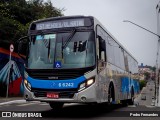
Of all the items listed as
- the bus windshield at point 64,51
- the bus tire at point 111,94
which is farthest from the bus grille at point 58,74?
the bus tire at point 111,94

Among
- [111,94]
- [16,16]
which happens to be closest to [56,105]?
[111,94]

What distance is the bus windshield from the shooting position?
11523 mm

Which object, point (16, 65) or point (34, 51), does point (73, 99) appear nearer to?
point (34, 51)

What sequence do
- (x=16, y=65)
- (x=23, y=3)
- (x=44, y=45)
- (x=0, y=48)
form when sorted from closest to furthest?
1. (x=44, y=45)
2. (x=0, y=48)
3. (x=16, y=65)
4. (x=23, y=3)

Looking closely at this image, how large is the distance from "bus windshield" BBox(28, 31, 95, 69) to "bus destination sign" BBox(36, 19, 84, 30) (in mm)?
369

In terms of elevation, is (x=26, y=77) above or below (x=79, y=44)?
below

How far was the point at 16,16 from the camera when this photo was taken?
96.0 ft

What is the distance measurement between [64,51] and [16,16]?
727 inches

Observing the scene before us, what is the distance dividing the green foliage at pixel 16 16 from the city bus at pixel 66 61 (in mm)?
13885

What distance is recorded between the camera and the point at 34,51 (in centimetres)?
1221

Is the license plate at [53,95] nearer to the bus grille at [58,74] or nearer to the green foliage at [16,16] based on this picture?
the bus grille at [58,74]

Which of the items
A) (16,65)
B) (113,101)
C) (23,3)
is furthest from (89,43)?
(23,3)

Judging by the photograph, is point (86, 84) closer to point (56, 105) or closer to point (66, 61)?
point (66, 61)

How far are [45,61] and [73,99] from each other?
63.1 inches
